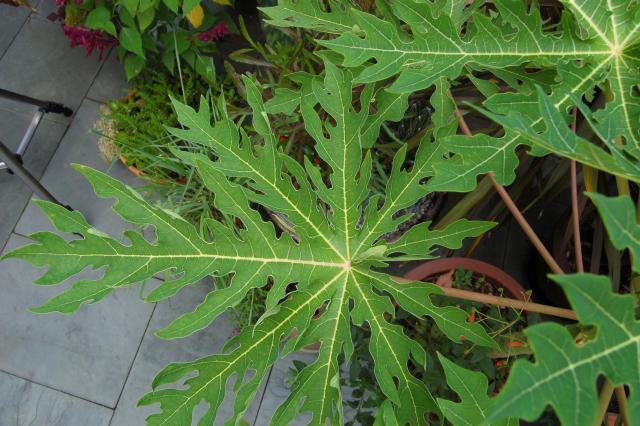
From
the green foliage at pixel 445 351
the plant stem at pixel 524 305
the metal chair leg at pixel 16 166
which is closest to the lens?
the plant stem at pixel 524 305

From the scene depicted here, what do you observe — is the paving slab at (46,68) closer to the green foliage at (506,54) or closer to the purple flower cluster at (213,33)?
the purple flower cluster at (213,33)

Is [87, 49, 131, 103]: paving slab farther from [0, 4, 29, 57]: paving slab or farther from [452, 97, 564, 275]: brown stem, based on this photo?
[452, 97, 564, 275]: brown stem

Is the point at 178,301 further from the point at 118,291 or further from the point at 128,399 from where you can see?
the point at 128,399

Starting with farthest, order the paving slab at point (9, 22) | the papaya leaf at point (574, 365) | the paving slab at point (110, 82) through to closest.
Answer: the paving slab at point (9, 22) < the paving slab at point (110, 82) < the papaya leaf at point (574, 365)

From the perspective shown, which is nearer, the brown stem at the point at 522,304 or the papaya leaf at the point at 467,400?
the papaya leaf at the point at 467,400

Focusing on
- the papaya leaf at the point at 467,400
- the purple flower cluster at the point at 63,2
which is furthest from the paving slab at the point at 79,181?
the papaya leaf at the point at 467,400

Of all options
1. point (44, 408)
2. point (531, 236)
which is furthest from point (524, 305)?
point (44, 408)

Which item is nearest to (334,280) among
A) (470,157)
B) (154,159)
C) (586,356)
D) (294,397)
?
(294,397)
